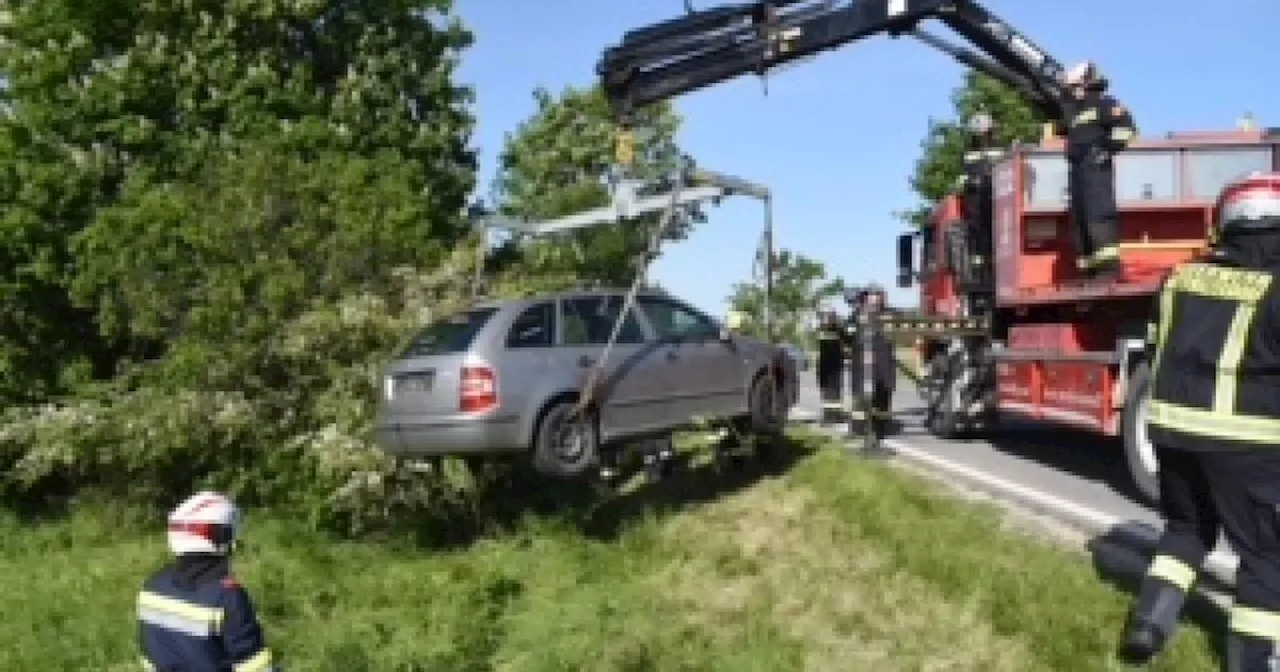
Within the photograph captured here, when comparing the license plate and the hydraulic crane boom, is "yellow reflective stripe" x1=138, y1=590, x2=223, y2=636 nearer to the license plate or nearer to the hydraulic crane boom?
the license plate

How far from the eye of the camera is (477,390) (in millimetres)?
8969

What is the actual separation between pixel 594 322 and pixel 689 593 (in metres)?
2.40

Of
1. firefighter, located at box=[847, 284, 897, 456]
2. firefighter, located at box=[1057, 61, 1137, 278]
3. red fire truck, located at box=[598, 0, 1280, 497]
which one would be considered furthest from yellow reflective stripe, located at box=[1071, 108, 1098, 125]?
firefighter, located at box=[847, 284, 897, 456]

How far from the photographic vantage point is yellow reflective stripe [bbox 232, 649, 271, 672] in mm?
4918

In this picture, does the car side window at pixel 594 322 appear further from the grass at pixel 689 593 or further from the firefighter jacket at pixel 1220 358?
the firefighter jacket at pixel 1220 358

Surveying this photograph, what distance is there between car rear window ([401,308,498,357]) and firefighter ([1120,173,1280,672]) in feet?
18.2

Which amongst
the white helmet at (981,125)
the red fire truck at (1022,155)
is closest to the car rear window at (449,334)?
the red fire truck at (1022,155)

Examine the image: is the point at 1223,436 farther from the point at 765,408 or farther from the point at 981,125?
the point at 981,125

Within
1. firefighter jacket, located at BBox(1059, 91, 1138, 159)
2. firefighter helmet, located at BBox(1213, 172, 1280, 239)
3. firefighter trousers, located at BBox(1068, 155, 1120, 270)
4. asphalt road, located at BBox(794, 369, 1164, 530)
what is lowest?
asphalt road, located at BBox(794, 369, 1164, 530)

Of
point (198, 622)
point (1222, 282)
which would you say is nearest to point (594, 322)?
point (198, 622)

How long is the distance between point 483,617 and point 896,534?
135 inches

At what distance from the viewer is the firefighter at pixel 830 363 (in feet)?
42.9

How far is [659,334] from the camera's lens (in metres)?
10.2

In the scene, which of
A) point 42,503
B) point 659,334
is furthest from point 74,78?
point 659,334
